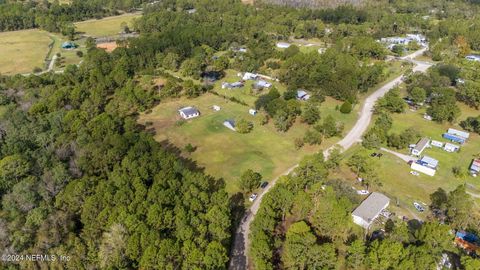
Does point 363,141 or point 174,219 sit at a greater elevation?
point 174,219

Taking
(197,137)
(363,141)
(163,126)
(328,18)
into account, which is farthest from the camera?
(328,18)

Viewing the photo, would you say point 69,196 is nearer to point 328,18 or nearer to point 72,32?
point 72,32

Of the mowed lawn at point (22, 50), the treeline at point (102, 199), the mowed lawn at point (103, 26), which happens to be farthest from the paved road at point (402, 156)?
the mowed lawn at point (103, 26)

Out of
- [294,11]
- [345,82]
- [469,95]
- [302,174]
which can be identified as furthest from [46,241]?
[294,11]

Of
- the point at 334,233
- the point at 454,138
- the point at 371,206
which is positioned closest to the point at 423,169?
the point at 454,138

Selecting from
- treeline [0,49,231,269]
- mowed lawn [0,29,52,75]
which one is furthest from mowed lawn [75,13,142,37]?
treeline [0,49,231,269]

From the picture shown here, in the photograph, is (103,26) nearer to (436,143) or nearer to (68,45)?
(68,45)

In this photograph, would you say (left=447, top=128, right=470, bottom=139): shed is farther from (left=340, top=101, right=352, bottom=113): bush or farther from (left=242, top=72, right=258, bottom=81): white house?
(left=242, top=72, right=258, bottom=81): white house
